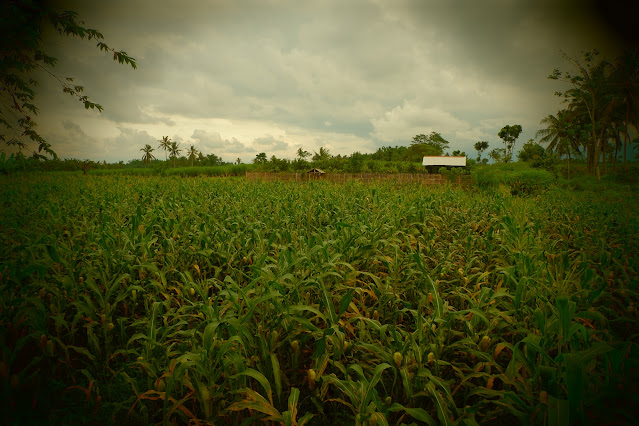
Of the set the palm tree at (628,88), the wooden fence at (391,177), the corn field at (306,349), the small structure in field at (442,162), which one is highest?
the small structure in field at (442,162)

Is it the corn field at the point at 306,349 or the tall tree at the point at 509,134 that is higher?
the tall tree at the point at 509,134

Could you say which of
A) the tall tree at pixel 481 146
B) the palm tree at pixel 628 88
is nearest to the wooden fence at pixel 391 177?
the palm tree at pixel 628 88

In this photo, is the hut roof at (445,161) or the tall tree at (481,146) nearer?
the hut roof at (445,161)

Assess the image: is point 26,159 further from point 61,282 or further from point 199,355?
point 199,355

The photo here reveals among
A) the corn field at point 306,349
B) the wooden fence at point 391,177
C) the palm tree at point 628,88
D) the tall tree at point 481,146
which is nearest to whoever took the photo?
the corn field at point 306,349

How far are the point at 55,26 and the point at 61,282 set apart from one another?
2.10 meters

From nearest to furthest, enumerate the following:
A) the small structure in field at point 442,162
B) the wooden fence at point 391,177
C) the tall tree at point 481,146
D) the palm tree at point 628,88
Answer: the palm tree at point 628,88
the wooden fence at point 391,177
the small structure in field at point 442,162
the tall tree at point 481,146

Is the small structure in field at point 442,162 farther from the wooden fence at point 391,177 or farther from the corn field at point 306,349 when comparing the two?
the corn field at point 306,349

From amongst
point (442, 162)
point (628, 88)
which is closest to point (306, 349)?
point (628, 88)

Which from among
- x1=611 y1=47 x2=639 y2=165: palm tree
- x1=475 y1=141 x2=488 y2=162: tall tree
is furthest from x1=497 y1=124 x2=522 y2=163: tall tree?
x1=611 y1=47 x2=639 y2=165: palm tree

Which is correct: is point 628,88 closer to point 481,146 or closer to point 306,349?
point 306,349

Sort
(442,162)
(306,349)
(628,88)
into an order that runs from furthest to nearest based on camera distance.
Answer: (442,162)
(628,88)
(306,349)

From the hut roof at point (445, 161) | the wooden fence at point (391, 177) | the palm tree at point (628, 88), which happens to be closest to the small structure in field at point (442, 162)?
the hut roof at point (445, 161)

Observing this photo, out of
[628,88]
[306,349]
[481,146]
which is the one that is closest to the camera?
[306,349]
